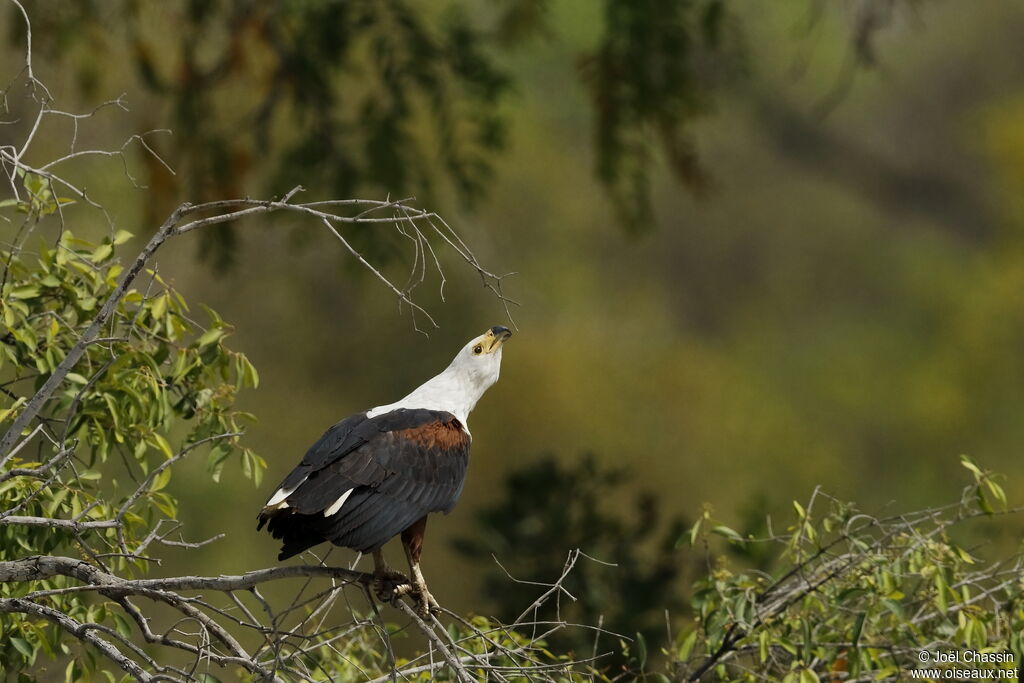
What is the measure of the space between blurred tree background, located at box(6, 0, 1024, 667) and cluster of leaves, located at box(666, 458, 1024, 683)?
2317 mm

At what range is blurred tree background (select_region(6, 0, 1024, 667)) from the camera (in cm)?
614

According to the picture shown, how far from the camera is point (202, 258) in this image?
18.6 feet

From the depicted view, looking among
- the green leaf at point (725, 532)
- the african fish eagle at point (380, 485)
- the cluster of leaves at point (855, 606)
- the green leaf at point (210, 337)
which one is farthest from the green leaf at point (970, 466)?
the green leaf at point (210, 337)

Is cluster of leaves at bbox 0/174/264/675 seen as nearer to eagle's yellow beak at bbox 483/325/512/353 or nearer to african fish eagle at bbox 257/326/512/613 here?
african fish eagle at bbox 257/326/512/613

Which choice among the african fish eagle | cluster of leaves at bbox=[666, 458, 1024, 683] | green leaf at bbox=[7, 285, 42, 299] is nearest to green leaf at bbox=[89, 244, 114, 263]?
green leaf at bbox=[7, 285, 42, 299]

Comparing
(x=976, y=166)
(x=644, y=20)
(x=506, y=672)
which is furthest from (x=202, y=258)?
(x=976, y=166)

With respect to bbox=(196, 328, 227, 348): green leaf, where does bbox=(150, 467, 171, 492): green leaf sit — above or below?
below

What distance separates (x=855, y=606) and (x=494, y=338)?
4.16 ft

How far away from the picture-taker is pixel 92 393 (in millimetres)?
3268

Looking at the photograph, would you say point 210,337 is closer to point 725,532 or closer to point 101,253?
point 101,253

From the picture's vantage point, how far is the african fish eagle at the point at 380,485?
304 cm

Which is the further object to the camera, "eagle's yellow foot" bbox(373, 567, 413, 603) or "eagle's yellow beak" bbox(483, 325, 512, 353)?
"eagle's yellow beak" bbox(483, 325, 512, 353)

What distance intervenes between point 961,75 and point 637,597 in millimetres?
18073

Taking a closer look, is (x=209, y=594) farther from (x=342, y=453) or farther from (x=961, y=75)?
(x=961, y=75)
